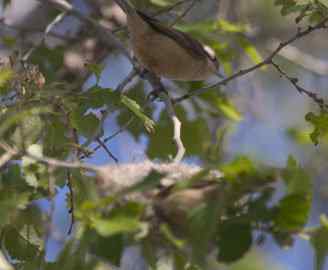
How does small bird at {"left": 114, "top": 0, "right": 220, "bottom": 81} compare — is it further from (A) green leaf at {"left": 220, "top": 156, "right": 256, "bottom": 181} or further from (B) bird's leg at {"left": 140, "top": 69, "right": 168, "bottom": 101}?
(A) green leaf at {"left": 220, "top": 156, "right": 256, "bottom": 181}

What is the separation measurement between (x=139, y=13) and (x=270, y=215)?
4.27 feet

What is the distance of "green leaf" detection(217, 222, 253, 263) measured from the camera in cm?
152

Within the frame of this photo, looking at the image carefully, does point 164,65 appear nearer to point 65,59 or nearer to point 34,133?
point 34,133

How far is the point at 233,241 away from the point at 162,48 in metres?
1.27

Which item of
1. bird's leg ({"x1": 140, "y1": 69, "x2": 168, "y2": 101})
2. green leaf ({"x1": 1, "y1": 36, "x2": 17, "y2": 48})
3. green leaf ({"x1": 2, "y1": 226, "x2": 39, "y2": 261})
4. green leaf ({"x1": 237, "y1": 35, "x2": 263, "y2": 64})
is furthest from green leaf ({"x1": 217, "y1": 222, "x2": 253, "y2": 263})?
green leaf ({"x1": 1, "y1": 36, "x2": 17, "y2": 48})

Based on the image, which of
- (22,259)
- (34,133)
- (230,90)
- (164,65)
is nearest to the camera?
(34,133)

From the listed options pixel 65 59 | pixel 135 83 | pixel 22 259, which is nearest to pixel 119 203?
pixel 22 259

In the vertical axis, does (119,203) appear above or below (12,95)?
below

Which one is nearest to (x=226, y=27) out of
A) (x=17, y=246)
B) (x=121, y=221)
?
(x=17, y=246)

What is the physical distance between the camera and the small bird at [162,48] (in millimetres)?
2637

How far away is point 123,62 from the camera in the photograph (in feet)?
19.0

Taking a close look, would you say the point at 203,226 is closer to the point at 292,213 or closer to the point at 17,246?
Result: the point at 292,213

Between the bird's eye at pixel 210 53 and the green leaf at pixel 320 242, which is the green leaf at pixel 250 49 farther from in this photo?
the green leaf at pixel 320 242

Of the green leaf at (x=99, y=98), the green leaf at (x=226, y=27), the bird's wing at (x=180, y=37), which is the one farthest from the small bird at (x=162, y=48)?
the green leaf at (x=226, y=27)
